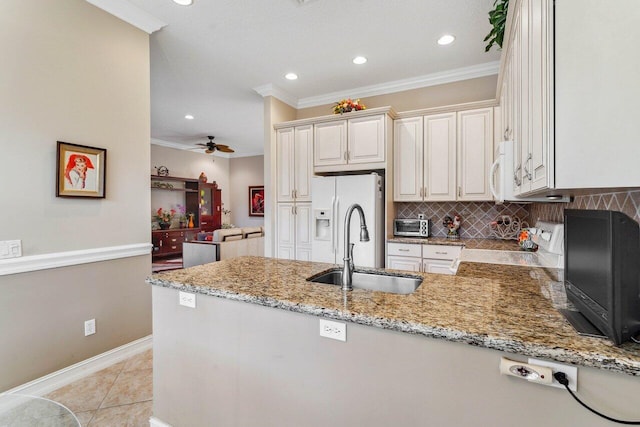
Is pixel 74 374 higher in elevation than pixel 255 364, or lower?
lower

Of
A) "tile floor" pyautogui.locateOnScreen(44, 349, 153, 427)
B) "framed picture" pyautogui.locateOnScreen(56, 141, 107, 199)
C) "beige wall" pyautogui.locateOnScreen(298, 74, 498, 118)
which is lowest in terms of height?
"tile floor" pyautogui.locateOnScreen(44, 349, 153, 427)

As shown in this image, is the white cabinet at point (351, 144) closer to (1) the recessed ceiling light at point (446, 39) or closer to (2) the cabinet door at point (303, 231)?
(2) the cabinet door at point (303, 231)

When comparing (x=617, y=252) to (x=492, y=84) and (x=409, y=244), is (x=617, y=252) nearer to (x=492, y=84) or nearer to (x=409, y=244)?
(x=409, y=244)

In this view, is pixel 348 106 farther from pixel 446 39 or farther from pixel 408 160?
pixel 446 39

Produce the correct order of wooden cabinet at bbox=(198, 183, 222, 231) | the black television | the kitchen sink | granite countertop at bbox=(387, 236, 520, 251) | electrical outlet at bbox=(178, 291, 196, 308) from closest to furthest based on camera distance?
1. the black television
2. electrical outlet at bbox=(178, 291, 196, 308)
3. the kitchen sink
4. granite countertop at bbox=(387, 236, 520, 251)
5. wooden cabinet at bbox=(198, 183, 222, 231)

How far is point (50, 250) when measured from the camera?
2.14 metres

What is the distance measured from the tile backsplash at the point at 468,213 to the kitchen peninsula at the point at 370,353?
205 cm

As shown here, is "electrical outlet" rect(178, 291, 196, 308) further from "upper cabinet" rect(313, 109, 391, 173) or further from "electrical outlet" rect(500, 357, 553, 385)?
"upper cabinet" rect(313, 109, 391, 173)

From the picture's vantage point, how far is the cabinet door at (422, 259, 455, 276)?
3225 mm

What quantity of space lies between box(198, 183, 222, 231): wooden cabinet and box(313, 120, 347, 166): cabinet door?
5.31 meters

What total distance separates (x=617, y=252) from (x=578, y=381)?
35 cm

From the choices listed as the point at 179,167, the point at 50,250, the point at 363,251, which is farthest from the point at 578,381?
the point at 179,167

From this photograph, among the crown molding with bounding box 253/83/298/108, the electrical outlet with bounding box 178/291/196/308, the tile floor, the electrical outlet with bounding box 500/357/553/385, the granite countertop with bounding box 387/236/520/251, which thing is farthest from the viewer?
the crown molding with bounding box 253/83/298/108

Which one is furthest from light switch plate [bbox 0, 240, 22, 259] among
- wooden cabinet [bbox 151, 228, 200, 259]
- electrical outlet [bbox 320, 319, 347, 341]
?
wooden cabinet [bbox 151, 228, 200, 259]
